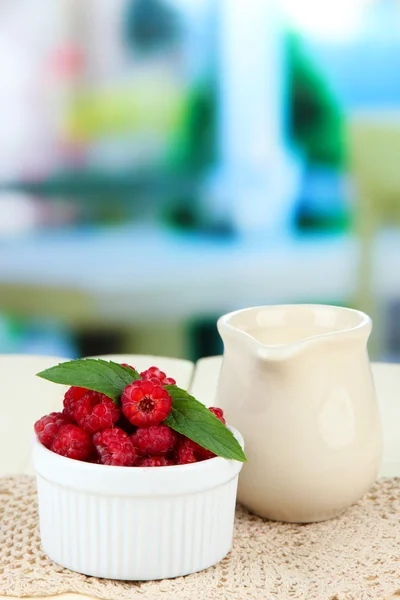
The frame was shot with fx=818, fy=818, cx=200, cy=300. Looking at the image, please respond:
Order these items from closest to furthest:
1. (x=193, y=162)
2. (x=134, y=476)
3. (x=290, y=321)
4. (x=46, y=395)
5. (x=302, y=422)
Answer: (x=134, y=476) → (x=302, y=422) → (x=290, y=321) → (x=46, y=395) → (x=193, y=162)

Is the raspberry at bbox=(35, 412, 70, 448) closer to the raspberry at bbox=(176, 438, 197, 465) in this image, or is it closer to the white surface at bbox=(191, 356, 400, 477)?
the raspberry at bbox=(176, 438, 197, 465)

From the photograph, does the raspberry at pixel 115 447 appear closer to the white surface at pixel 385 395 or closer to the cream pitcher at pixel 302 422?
the cream pitcher at pixel 302 422

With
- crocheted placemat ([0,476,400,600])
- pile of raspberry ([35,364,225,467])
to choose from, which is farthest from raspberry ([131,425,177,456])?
crocheted placemat ([0,476,400,600])

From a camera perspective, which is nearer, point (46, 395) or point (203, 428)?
point (203, 428)

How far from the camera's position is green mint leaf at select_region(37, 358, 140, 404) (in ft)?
2.18

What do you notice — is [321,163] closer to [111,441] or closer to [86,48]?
[86,48]

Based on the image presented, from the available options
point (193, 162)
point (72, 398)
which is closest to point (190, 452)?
point (72, 398)

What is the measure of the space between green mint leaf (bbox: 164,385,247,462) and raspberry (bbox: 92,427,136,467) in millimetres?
39

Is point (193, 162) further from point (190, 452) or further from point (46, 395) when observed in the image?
point (190, 452)

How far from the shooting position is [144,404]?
2.11ft

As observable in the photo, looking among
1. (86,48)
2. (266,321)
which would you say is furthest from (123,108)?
(266,321)

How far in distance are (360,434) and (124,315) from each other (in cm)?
307

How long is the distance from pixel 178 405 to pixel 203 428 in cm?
3

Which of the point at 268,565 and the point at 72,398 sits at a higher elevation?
the point at 72,398
